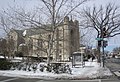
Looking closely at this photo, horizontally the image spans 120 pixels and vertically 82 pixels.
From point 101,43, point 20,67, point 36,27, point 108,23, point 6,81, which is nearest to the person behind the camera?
point 6,81

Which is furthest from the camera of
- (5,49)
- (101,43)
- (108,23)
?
(5,49)

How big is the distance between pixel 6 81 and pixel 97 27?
105ft

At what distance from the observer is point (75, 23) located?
30688 millimetres

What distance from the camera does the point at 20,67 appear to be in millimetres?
22875

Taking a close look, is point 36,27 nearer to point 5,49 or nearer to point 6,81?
point 6,81

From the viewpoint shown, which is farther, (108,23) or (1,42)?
(1,42)

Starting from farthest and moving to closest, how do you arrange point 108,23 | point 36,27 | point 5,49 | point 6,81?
point 5,49
point 108,23
point 36,27
point 6,81

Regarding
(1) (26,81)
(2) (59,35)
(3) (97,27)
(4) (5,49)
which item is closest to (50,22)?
(2) (59,35)

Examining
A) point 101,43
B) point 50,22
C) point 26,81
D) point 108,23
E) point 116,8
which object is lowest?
point 26,81

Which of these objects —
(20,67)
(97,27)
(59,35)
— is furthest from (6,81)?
(97,27)

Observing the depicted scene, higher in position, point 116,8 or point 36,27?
point 116,8

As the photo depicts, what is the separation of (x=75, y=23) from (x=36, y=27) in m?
6.50

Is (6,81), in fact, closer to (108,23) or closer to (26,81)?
(26,81)

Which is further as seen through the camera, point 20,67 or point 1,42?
point 1,42
